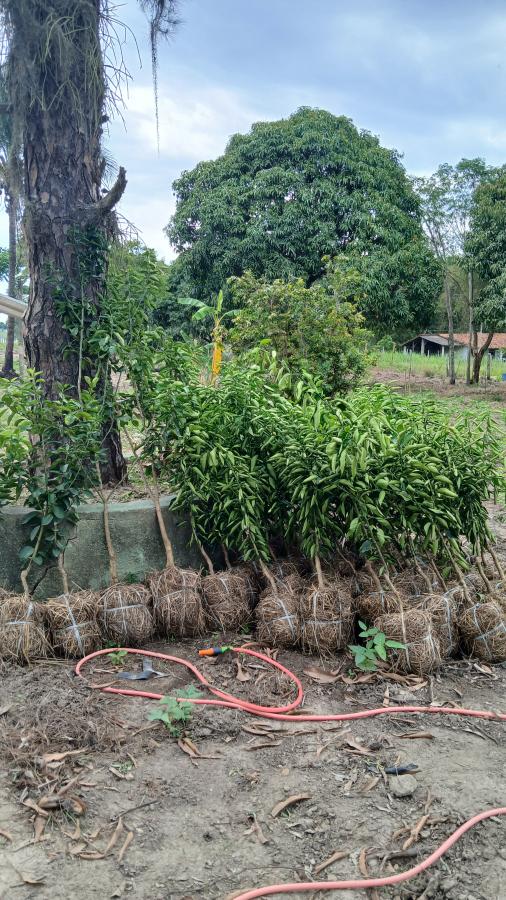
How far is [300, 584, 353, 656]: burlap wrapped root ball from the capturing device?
375 cm

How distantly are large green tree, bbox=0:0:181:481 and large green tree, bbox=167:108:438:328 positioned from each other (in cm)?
1158

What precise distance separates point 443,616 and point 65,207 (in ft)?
11.3

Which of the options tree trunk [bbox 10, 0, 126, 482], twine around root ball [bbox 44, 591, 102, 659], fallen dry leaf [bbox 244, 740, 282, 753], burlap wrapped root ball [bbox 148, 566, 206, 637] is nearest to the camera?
fallen dry leaf [bbox 244, 740, 282, 753]

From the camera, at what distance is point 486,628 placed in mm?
3768

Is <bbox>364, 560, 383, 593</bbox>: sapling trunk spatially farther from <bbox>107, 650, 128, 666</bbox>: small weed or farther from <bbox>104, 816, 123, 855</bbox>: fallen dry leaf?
<bbox>104, 816, 123, 855</bbox>: fallen dry leaf

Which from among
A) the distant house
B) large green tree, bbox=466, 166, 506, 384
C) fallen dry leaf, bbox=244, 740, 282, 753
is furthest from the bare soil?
the distant house

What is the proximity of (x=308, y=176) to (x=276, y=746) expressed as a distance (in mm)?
16461

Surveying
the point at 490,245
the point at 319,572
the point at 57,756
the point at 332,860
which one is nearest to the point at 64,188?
the point at 319,572

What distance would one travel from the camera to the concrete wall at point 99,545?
4.05 m

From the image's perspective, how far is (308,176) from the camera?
17328mm

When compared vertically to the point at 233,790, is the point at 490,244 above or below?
above

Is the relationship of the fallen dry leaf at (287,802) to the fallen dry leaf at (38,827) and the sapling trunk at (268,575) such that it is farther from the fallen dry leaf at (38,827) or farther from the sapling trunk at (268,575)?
the sapling trunk at (268,575)

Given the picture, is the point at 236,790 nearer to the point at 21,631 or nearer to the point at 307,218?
the point at 21,631

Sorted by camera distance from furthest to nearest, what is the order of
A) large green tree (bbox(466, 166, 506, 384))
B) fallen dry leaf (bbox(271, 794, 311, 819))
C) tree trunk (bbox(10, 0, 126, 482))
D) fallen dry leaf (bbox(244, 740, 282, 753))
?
1. large green tree (bbox(466, 166, 506, 384))
2. tree trunk (bbox(10, 0, 126, 482))
3. fallen dry leaf (bbox(244, 740, 282, 753))
4. fallen dry leaf (bbox(271, 794, 311, 819))
